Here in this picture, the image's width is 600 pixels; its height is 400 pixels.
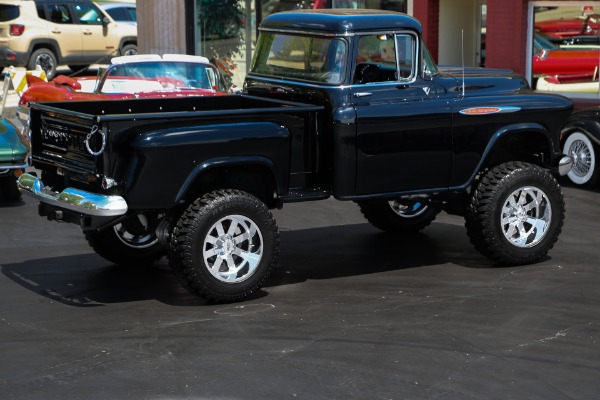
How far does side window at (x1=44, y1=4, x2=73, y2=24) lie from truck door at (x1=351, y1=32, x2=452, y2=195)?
19.2 metres

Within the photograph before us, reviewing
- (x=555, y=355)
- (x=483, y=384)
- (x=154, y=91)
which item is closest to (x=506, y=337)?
(x=555, y=355)

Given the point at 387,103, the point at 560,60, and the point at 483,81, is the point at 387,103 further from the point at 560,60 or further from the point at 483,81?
the point at 560,60

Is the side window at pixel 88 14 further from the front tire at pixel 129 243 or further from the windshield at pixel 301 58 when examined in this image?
the front tire at pixel 129 243

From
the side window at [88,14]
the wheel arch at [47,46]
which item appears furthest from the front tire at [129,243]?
the side window at [88,14]

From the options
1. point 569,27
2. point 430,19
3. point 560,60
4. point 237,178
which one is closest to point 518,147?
point 237,178

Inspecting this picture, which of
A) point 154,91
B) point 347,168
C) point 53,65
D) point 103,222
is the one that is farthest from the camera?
point 53,65

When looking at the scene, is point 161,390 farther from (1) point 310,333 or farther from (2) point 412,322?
(2) point 412,322

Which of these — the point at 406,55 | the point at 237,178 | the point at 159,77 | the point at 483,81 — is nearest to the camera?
the point at 237,178

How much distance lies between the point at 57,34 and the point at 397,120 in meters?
19.4

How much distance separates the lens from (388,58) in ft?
29.9

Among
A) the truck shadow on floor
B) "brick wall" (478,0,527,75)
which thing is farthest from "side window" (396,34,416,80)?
"brick wall" (478,0,527,75)

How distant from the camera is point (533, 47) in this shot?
1672cm

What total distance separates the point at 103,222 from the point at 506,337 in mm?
2921

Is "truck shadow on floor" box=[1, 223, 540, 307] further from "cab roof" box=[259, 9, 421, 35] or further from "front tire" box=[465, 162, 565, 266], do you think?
"cab roof" box=[259, 9, 421, 35]
